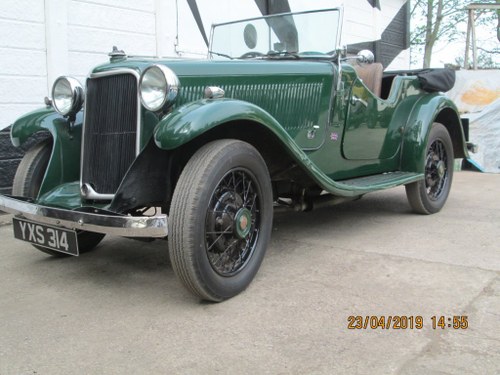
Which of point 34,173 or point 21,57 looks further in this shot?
point 21,57

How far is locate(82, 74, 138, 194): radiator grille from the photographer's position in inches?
115

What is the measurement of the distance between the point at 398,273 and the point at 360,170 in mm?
1448

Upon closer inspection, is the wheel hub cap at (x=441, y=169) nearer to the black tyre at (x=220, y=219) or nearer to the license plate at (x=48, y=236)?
the black tyre at (x=220, y=219)

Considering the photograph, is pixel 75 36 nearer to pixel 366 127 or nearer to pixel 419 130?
pixel 366 127

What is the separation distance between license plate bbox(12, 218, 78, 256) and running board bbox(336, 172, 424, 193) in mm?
1946

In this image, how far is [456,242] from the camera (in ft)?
12.8

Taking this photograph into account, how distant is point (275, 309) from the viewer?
267 centimetres

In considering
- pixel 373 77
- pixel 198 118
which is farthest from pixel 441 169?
pixel 198 118

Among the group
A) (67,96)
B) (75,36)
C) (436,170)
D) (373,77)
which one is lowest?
(436,170)

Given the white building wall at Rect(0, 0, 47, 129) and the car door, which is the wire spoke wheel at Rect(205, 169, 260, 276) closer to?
the car door

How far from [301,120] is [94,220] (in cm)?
178

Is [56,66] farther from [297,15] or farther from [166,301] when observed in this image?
[166,301]

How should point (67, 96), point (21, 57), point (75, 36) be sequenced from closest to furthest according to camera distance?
point (67, 96), point (21, 57), point (75, 36)
